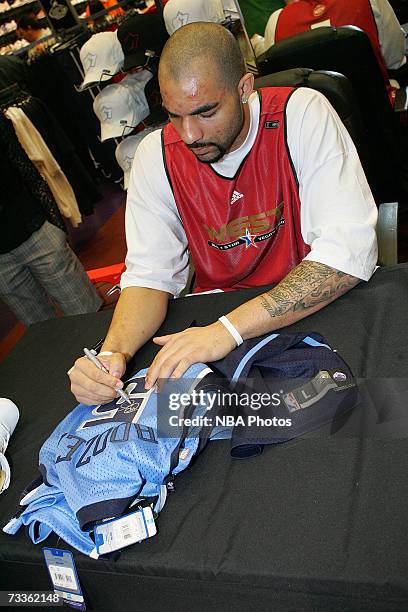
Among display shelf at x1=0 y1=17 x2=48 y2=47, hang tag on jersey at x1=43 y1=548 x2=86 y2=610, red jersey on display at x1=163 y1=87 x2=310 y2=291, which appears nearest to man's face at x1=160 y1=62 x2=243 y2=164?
red jersey on display at x1=163 y1=87 x2=310 y2=291

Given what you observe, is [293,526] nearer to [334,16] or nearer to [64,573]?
[64,573]

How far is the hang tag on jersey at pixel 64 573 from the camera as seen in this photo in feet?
2.93

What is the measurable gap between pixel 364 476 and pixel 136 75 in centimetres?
298

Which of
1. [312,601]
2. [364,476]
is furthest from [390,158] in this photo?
[312,601]

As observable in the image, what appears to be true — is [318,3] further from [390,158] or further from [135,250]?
[135,250]

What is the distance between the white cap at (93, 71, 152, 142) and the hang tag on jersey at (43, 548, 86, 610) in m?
2.61

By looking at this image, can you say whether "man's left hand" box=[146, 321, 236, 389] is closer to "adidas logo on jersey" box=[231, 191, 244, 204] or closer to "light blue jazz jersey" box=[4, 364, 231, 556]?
"light blue jazz jersey" box=[4, 364, 231, 556]

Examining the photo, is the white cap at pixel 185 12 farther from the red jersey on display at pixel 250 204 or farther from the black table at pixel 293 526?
the black table at pixel 293 526

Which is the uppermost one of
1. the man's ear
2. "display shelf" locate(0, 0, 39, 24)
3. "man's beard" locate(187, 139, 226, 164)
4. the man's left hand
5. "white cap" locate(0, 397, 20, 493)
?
"display shelf" locate(0, 0, 39, 24)

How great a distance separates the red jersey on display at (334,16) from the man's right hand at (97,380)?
2.31m

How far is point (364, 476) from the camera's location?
778mm

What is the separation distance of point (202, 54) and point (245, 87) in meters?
0.16

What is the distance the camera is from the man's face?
4.09ft

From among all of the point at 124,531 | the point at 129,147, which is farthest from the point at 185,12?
the point at 124,531
